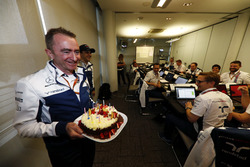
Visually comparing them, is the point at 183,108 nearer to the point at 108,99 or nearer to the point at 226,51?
the point at 108,99

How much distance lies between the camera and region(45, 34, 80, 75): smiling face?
0.81 metres

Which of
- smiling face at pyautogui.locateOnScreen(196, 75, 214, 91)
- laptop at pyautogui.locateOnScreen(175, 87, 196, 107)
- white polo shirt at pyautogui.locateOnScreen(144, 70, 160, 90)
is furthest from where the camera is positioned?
white polo shirt at pyautogui.locateOnScreen(144, 70, 160, 90)

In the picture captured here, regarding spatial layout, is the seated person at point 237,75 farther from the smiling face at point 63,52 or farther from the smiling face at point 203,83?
the smiling face at point 63,52

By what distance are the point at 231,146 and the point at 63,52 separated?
170 centimetres

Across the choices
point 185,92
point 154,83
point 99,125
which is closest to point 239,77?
point 185,92

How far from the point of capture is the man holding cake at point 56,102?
0.69m

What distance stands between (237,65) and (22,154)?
5.00m

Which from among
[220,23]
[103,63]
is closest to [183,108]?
[103,63]

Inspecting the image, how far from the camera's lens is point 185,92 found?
1.88 metres

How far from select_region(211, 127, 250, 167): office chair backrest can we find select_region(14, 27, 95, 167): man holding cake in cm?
119

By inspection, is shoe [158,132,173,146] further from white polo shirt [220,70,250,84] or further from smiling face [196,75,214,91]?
white polo shirt [220,70,250,84]

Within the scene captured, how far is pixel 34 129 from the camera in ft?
2.22

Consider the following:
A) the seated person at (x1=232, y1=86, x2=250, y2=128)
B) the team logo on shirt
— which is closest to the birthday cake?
the team logo on shirt

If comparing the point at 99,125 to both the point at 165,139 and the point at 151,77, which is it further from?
the point at 151,77
